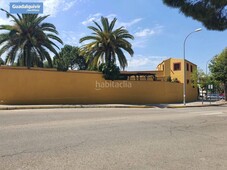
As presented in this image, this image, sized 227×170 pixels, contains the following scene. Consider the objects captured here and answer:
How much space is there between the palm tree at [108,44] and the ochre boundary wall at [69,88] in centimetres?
383

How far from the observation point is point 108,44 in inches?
1411

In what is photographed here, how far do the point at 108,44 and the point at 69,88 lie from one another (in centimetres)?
860

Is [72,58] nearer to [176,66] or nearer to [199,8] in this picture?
[176,66]

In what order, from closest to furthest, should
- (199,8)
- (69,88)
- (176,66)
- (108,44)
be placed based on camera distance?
1. (199,8)
2. (69,88)
3. (108,44)
4. (176,66)

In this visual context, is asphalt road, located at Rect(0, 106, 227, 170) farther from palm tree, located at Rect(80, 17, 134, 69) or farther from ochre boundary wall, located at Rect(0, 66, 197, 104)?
palm tree, located at Rect(80, 17, 134, 69)

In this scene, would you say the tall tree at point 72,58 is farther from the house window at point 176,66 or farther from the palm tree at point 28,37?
the palm tree at point 28,37

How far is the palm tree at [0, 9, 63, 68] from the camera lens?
31812mm

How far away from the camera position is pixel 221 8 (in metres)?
14.3

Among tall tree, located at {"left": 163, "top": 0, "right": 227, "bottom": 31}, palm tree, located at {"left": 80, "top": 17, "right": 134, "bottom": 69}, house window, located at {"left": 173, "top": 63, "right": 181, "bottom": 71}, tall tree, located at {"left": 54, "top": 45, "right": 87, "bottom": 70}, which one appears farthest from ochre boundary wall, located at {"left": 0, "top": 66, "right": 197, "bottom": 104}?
tall tree, located at {"left": 54, "top": 45, "right": 87, "bottom": 70}

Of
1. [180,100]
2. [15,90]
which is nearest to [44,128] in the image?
[15,90]

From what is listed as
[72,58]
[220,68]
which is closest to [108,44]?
[220,68]

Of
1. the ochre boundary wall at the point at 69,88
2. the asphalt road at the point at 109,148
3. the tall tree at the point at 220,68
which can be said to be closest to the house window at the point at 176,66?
the tall tree at the point at 220,68

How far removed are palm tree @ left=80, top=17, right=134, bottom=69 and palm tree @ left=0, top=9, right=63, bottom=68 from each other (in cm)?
450

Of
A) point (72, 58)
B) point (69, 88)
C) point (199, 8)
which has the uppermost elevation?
point (72, 58)
